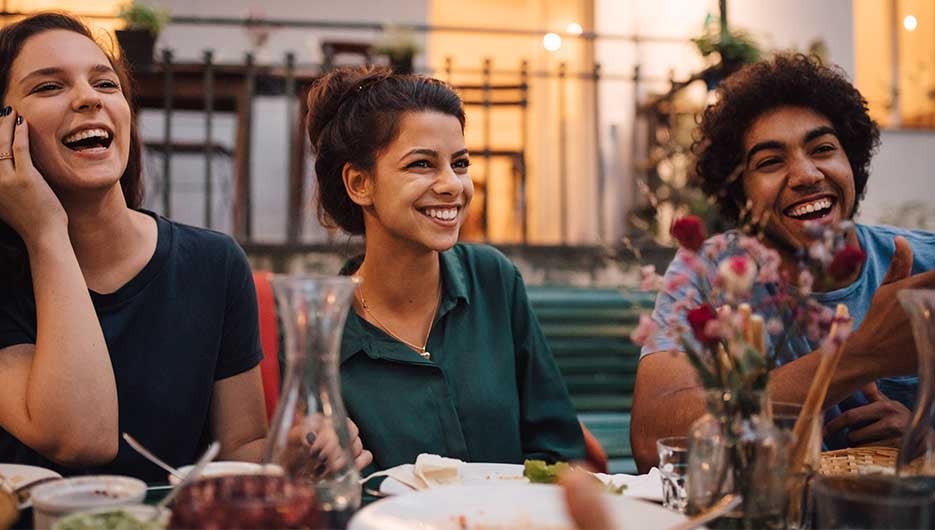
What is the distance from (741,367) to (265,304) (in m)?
1.75

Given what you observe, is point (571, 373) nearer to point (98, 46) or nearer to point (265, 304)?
point (265, 304)

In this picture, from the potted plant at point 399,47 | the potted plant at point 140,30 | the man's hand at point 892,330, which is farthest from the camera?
the potted plant at point 399,47

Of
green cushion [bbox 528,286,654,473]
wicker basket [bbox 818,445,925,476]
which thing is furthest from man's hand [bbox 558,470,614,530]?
green cushion [bbox 528,286,654,473]

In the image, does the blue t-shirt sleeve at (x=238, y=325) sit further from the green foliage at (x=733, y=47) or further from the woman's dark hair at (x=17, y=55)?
the green foliage at (x=733, y=47)

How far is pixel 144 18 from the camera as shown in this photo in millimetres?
4559

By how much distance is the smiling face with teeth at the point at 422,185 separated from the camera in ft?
6.21

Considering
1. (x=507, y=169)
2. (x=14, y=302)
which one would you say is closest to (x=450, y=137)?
(x=14, y=302)

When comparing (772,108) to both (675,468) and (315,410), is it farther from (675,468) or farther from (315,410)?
(315,410)

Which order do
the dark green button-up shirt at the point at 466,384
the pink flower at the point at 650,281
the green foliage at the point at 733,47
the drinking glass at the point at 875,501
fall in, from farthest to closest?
1. the green foliage at the point at 733,47
2. the dark green button-up shirt at the point at 466,384
3. the pink flower at the point at 650,281
4. the drinking glass at the point at 875,501

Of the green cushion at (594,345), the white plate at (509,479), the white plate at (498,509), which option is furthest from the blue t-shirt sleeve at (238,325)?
the green cushion at (594,345)

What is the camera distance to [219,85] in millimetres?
4957

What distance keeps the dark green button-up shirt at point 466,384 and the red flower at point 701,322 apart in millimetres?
973

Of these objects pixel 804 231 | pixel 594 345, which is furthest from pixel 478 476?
pixel 594 345

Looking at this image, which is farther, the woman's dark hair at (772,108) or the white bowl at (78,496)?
the woman's dark hair at (772,108)
